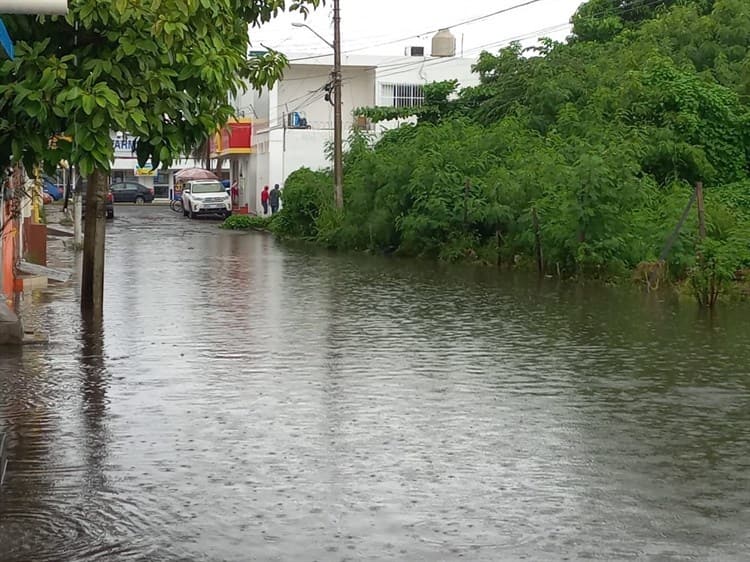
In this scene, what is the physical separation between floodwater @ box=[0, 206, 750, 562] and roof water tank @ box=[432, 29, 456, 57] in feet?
144

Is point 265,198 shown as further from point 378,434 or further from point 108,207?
point 378,434

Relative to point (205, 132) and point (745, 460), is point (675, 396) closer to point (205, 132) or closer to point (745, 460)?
point (745, 460)

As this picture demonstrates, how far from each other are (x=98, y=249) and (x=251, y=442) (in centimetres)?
845

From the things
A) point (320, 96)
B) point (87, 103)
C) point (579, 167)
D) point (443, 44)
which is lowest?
point (87, 103)

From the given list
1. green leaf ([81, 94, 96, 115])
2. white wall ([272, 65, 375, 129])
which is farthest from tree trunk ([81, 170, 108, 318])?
white wall ([272, 65, 375, 129])

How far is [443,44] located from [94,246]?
152ft

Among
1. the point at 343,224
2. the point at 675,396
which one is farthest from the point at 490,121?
the point at 675,396

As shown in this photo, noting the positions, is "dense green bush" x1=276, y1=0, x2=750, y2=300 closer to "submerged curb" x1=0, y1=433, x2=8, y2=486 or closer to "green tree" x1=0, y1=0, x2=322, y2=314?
"green tree" x1=0, y1=0, x2=322, y2=314

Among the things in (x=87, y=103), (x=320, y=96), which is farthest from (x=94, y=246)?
(x=320, y=96)

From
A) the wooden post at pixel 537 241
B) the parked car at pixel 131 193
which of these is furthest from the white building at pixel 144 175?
the wooden post at pixel 537 241

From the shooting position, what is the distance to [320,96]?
60.5 metres

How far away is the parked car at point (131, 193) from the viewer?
78.0m

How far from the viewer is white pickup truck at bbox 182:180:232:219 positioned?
195 ft

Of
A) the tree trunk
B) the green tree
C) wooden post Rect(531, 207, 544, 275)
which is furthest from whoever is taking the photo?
wooden post Rect(531, 207, 544, 275)
